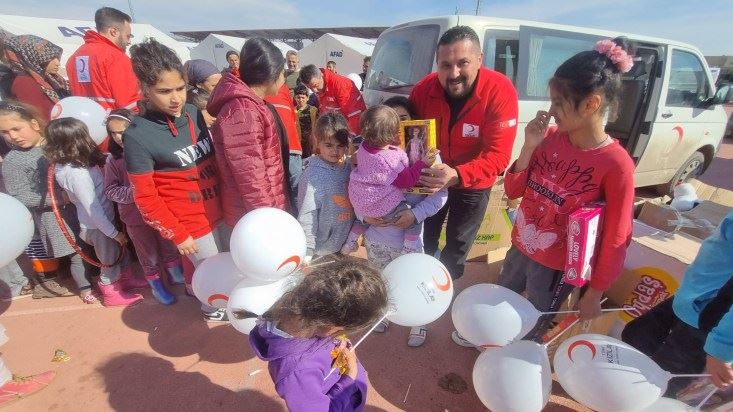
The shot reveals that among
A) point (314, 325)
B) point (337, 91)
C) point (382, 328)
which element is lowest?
point (382, 328)

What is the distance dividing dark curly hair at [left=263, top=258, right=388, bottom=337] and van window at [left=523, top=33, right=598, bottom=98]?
122 inches

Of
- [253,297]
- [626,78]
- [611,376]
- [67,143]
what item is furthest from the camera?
[626,78]

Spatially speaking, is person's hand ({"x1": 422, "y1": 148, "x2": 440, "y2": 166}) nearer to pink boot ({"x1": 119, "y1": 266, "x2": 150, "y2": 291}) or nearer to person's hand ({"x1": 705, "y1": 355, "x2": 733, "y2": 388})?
person's hand ({"x1": 705, "y1": 355, "x2": 733, "y2": 388})

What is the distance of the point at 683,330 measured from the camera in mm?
1517

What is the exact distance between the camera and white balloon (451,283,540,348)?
1570 millimetres

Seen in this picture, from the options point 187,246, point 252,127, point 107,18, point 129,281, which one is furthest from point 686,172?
point 107,18

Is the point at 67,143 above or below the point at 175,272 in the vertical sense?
above

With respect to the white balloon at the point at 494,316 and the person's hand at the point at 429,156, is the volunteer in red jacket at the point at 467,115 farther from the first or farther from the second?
the white balloon at the point at 494,316

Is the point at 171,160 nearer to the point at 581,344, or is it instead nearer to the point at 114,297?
the point at 114,297

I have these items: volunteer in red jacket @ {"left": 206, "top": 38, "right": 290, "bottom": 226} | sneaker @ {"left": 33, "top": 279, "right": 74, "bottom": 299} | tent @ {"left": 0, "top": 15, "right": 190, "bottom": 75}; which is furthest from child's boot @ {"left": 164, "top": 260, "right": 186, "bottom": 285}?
tent @ {"left": 0, "top": 15, "right": 190, "bottom": 75}

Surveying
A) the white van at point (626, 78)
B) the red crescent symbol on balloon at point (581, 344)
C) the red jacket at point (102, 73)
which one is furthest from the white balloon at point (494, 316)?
the red jacket at point (102, 73)

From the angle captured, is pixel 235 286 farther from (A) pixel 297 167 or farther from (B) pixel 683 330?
(B) pixel 683 330

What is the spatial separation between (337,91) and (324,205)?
192 cm

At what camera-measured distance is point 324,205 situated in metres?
2.09
